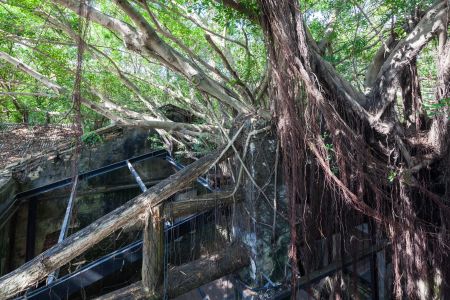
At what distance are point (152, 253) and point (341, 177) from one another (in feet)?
5.94

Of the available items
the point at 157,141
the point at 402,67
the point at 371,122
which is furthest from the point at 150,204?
the point at 157,141

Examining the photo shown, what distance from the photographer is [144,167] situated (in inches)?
246

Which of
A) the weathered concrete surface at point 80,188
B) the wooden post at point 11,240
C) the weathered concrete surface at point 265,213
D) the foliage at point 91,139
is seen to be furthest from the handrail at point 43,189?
the weathered concrete surface at point 265,213

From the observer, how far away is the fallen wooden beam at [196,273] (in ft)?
8.06

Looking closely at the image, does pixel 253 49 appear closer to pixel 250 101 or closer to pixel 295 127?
pixel 250 101

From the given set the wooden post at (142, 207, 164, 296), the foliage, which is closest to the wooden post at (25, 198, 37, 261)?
the foliage

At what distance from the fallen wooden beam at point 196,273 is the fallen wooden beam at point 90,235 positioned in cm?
60

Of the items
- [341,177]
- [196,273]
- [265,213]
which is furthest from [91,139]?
[341,177]

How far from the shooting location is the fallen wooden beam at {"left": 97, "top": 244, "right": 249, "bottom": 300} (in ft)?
8.06

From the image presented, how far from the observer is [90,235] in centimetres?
220

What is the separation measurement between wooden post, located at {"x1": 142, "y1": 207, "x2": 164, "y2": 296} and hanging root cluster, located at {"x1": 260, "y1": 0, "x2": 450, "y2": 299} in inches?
47.0

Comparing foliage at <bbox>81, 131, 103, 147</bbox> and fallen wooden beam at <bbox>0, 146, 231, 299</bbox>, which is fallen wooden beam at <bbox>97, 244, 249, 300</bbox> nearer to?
fallen wooden beam at <bbox>0, 146, 231, 299</bbox>

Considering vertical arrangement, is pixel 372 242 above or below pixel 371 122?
below

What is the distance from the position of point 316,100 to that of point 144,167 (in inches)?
192
